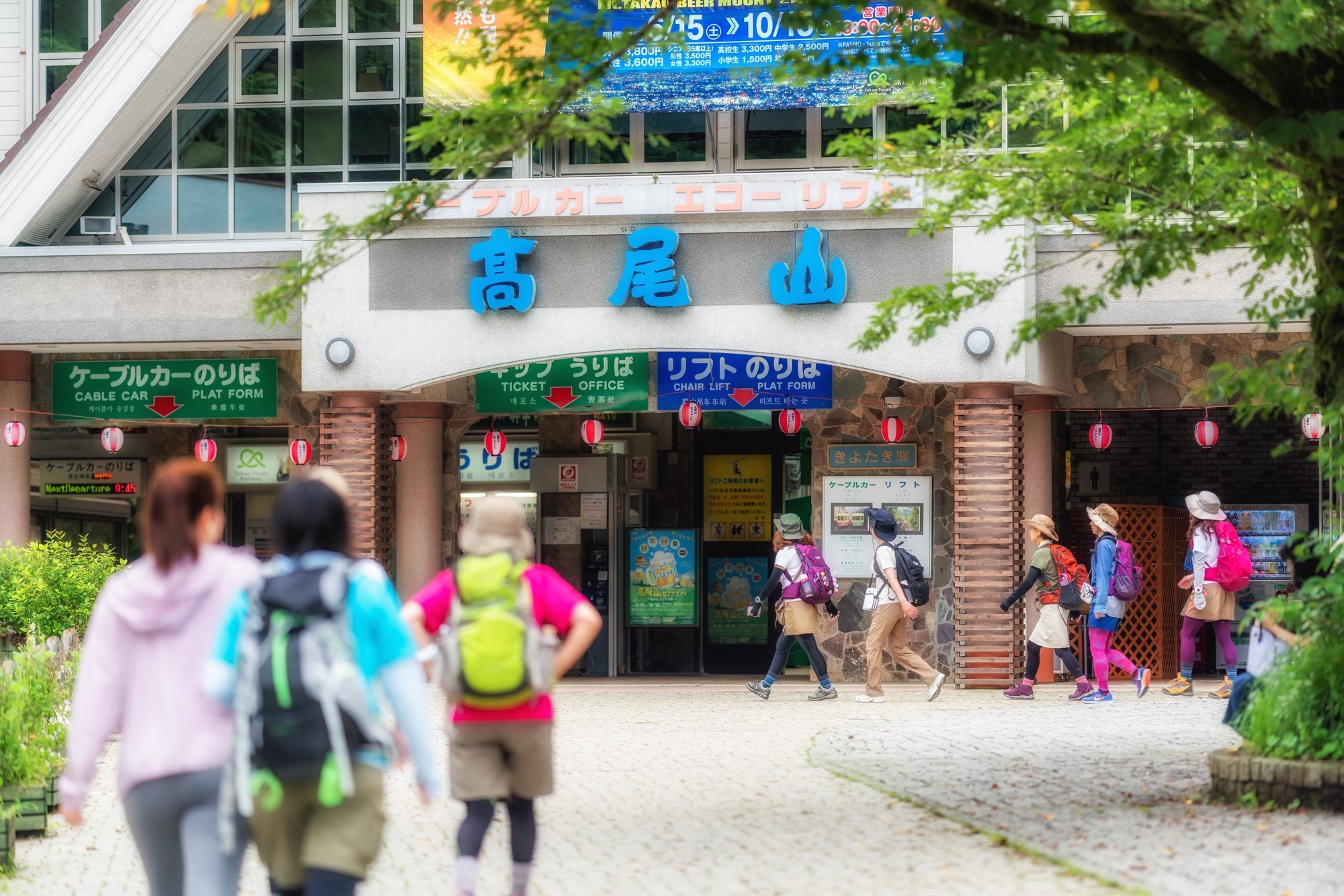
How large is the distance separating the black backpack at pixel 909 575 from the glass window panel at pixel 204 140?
9636 mm

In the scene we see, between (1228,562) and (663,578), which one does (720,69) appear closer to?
(663,578)

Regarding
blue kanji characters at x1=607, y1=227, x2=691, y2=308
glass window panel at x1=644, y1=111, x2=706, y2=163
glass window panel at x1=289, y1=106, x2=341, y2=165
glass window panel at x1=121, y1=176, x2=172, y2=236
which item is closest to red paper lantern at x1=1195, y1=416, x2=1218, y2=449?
blue kanji characters at x1=607, y1=227, x2=691, y2=308

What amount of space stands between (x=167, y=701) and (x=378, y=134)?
16.0 m

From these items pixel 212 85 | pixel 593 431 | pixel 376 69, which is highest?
pixel 376 69

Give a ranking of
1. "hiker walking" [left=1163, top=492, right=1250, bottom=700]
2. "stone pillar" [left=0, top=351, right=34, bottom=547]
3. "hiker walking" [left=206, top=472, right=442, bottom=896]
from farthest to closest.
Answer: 1. "stone pillar" [left=0, top=351, right=34, bottom=547]
2. "hiker walking" [left=1163, top=492, right=1250, bottom=700]
3. "hiker walking" [left=206, top=472, right=442, bottom=896]

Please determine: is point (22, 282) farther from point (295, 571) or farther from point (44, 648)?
point (295, 571)

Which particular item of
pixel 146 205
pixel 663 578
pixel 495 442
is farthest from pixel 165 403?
pixel 663 578

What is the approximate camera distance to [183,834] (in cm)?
467

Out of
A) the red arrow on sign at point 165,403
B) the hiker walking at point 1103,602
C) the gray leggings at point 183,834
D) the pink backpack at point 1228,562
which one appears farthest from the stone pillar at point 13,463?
the gray leggings at point 183,834

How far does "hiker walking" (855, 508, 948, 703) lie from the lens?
15.7 meters

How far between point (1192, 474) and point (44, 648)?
1587 cm

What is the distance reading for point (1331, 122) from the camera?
7.50 metres

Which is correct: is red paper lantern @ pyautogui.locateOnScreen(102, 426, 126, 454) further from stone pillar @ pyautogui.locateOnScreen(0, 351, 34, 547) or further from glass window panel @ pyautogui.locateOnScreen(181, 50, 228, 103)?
glass window panel @ pyautogui.locateOnScreen(181, 50, 228, 103)

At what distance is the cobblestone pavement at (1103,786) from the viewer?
7000 millimetres
